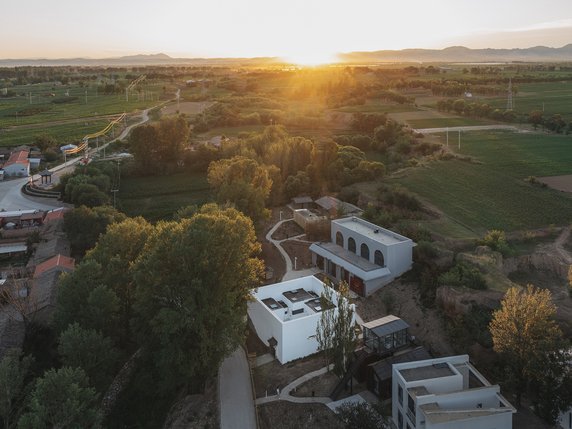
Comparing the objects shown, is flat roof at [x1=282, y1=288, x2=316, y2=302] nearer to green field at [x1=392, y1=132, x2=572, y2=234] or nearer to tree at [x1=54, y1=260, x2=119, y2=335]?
tree at [x1=54, y1=260, x2=119, y2=335]

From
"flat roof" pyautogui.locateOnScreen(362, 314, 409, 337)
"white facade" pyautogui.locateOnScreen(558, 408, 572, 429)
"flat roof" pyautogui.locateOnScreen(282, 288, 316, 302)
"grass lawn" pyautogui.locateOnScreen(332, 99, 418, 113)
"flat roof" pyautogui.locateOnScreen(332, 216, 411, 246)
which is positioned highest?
"grass lawn" pyautogui.locateOnScreen(332, 99, 418, 113)

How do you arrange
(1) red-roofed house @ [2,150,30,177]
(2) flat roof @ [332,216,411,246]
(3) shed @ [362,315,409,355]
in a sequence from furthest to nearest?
1. (1) red-roofed house @ [2,150,30,177]
2. (2) flat roof @ [332,216,411,246]
3. (3) shed @ [362,315,409,355]

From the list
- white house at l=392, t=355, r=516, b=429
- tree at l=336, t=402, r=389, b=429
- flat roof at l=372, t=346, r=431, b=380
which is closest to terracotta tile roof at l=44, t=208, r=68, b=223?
flat roof at l=372, t=346, r=431, b=380

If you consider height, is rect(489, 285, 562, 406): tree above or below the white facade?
above

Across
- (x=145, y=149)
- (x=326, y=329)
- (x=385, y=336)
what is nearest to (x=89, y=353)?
(x=326, y=329)

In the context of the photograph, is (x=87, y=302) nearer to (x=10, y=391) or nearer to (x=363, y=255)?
(x=10, y=391)

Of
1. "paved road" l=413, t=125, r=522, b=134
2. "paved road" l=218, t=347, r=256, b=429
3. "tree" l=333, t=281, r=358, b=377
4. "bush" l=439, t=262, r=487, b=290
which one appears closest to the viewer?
"paved road" l=218, t=347, r=256, b=429
